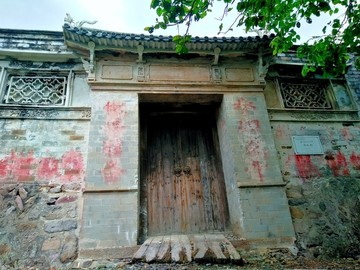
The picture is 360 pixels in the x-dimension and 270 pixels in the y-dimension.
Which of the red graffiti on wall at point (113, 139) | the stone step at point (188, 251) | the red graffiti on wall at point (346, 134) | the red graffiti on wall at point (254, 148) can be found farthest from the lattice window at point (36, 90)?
the red graffiti on wall at point (346, 134)

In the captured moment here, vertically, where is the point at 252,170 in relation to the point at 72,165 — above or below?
below

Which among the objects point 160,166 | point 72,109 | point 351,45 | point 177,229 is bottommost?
point 177,229

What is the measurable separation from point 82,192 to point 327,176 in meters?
4.66

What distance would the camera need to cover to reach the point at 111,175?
4.67m

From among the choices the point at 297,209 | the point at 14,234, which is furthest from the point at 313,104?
Result: the point at 14,234

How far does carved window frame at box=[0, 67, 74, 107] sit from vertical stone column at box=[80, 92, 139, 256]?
2.07 feet

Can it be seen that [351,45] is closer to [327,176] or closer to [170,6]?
[327,176]

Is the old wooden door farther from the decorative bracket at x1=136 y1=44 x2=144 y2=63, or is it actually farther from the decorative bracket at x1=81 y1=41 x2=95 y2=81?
the decorative bracket at x1=81 y1=41 x2=95 y2=81

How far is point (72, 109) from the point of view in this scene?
17.2 feet

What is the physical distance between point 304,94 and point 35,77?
5.93 metres

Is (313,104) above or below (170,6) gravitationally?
below

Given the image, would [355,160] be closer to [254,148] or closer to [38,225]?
[254,148]

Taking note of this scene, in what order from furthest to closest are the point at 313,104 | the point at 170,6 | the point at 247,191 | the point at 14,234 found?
the point at 313,104, the point at 247,191, the point at 14,234, the point at 170,6

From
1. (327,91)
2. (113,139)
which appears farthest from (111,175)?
(327,91)
